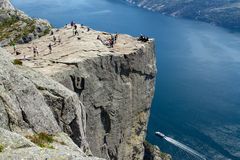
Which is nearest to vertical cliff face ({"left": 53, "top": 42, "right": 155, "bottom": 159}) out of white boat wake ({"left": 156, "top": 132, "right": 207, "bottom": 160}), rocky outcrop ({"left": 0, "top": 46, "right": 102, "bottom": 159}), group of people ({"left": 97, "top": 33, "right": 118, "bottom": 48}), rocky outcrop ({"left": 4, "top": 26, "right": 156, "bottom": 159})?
rocky outcrop ({"left": 4, "top": 26, "right": 156, "bottom": 159})

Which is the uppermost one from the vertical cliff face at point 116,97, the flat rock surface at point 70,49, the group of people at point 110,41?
the group of people at point 110,41

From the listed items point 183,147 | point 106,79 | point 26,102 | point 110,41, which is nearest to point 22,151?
point 26,102

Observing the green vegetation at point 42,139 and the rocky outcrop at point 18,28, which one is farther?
the rocky outcrop at point 18,28

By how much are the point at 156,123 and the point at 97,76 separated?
8861 centimetres

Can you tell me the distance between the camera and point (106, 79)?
7131 centimetres

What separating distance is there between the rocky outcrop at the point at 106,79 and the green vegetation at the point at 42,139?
25.0 metres

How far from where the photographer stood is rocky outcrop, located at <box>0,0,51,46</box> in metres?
93.9

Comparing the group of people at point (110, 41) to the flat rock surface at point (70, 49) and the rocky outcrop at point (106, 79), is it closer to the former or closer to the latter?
the flat rock surface at point (70, 49)

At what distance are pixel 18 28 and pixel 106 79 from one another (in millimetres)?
40709

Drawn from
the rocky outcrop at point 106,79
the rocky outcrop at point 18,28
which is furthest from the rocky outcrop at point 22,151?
the rocky outcrop at point 18,28

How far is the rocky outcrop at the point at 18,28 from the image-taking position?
9388 centimetres

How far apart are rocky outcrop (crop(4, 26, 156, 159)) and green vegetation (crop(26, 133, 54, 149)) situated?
25.0 metres

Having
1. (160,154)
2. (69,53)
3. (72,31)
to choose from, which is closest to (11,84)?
(69,53)

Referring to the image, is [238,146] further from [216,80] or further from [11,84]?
[11,84]
